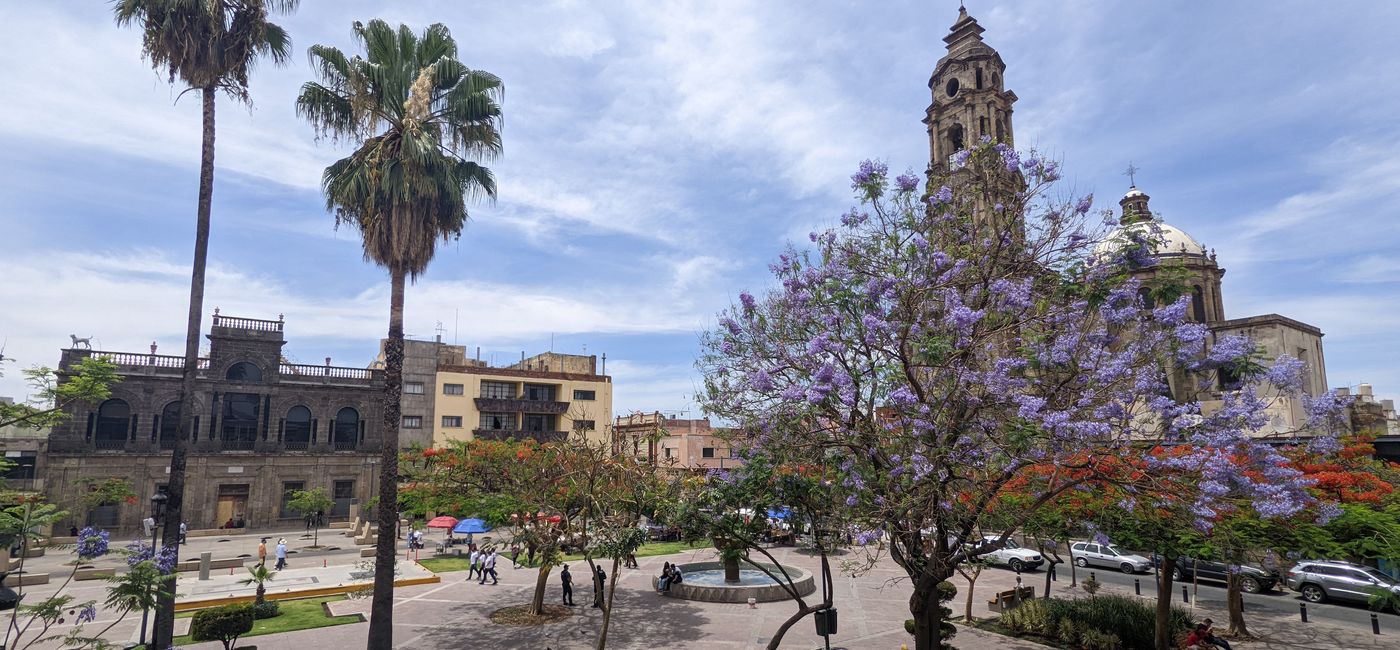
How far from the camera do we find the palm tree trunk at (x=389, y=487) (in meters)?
15.8

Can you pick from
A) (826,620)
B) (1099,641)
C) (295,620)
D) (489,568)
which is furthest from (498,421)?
(826,620)

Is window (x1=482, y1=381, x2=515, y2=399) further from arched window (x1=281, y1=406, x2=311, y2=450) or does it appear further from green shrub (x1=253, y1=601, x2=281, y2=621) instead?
green shrub (x1=253, y1=601, x2=281, y2=621)

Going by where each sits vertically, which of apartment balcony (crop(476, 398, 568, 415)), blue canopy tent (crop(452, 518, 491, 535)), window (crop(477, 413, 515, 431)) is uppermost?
apartment balcony (crop(476, 398, 568, 415))

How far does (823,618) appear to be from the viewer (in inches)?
492

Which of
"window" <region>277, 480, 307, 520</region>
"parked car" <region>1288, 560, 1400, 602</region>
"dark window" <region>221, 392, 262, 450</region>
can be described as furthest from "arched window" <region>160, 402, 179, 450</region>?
"parked car" <region>1288, 560, 1400, 602</region>

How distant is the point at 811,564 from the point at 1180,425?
80.5ft

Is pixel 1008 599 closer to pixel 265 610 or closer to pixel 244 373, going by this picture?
pixel 265 610

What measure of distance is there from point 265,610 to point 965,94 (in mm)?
51540

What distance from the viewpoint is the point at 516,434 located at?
57.5 metres

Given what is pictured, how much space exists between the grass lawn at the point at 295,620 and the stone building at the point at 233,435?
2341 cm

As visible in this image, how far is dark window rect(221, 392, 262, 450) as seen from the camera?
45.2 m

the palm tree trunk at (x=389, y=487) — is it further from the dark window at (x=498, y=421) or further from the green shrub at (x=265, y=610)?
the dark window at (x=498, y=421)

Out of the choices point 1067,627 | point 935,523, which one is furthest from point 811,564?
point 935,523

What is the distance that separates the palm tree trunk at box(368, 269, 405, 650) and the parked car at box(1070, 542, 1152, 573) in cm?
2674
